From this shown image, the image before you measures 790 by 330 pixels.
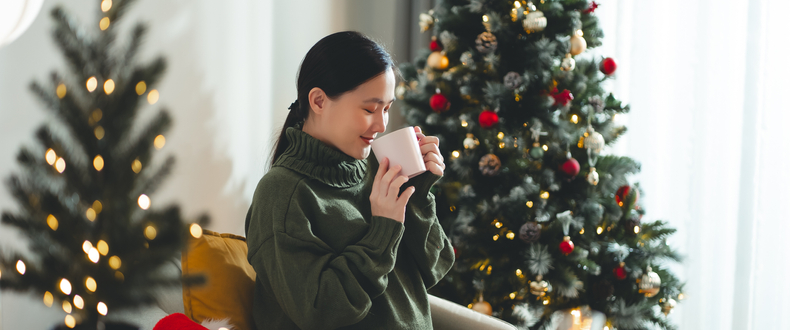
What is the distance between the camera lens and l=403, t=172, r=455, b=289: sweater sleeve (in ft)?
3.80

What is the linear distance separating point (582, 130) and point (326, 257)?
44.6 inches

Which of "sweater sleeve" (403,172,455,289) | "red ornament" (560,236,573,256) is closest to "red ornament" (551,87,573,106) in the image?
"red ornament" (560,236,573,256)

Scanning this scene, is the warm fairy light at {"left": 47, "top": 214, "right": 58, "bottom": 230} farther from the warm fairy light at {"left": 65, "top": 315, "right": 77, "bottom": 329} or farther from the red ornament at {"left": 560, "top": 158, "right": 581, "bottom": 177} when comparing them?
the red ornament at {"left": 560, "top": 158, "right": 581, "bottom": 177}

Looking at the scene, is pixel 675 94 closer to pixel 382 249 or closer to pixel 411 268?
pixel 411 268

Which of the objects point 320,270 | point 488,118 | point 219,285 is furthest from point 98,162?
point 488,118

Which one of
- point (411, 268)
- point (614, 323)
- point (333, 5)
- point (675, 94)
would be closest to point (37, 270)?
point (411, 268)

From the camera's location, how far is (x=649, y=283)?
1742 mm

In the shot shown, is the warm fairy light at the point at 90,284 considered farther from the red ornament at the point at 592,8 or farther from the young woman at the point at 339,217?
the red ornament at the point at 592,8

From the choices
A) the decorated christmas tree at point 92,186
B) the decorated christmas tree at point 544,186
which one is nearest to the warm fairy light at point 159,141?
the decorated christmas tree at point 92,186

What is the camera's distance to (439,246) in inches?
46.7

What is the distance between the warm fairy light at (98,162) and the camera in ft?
1.39

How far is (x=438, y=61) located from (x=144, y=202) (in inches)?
61.9

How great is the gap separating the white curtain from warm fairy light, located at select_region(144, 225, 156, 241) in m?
2.08

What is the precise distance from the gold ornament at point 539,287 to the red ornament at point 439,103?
665 mm
